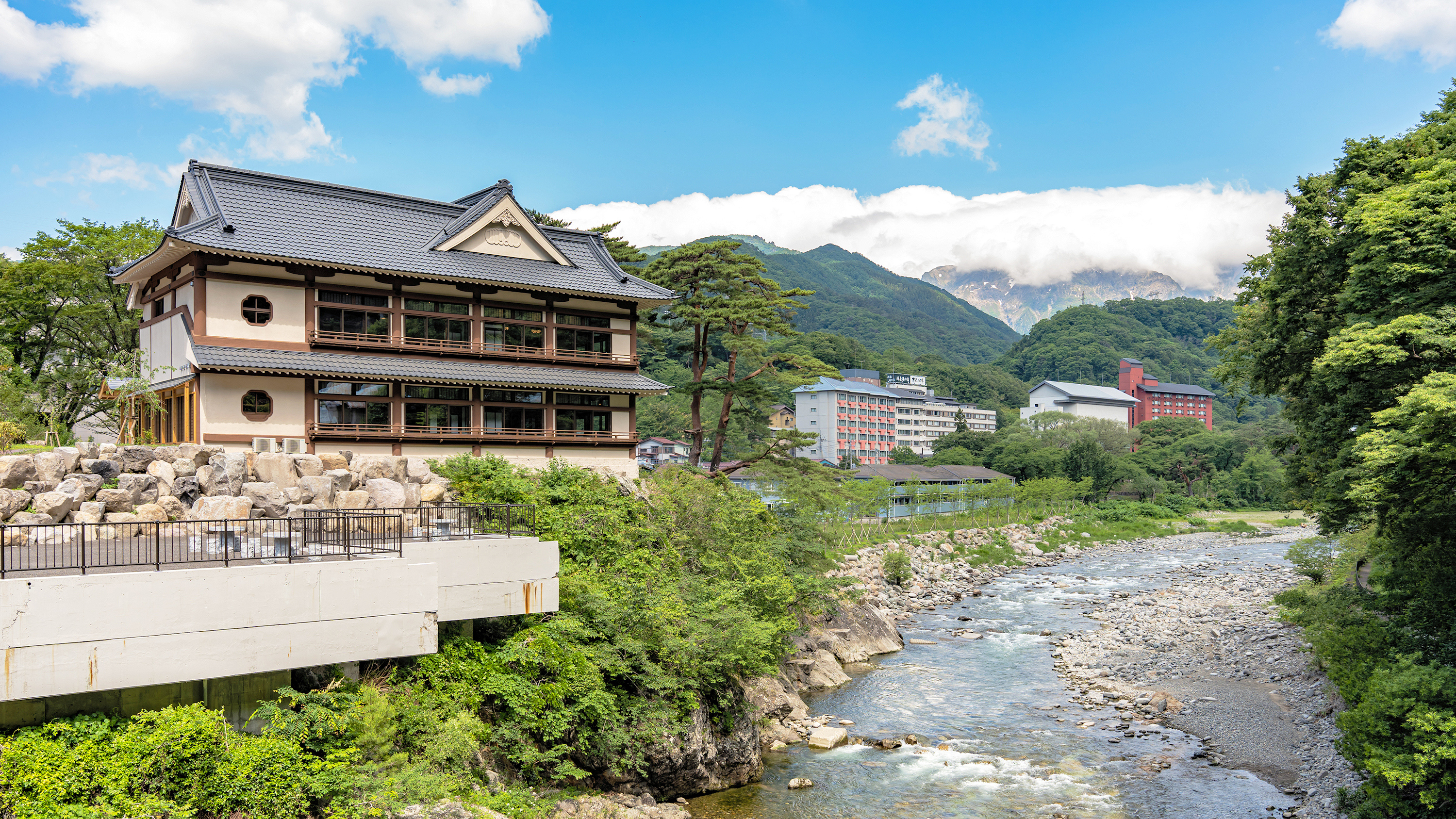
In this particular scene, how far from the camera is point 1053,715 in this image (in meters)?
27.4

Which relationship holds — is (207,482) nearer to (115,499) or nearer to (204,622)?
(115,499)

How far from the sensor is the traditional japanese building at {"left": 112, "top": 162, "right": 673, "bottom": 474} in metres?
24.4

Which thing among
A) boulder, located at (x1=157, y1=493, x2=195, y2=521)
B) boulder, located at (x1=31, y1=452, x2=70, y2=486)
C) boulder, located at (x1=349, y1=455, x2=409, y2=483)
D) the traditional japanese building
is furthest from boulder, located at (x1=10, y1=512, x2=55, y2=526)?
boulder, located at (x1=349, y1=455, x2=409, y2=483)

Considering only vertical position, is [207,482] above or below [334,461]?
below

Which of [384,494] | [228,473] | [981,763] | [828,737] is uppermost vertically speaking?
[228,473]

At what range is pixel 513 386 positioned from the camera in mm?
28203

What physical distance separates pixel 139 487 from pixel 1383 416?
88.0 feet

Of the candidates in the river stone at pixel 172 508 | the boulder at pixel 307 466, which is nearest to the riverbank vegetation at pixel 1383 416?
the boulder at pixel 307 466

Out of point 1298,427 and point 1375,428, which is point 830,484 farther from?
point 1375,428

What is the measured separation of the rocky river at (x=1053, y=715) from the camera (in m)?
20.7

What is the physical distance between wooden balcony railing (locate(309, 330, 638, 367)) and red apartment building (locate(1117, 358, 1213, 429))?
148411mm

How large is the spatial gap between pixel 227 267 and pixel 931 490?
62680 mm

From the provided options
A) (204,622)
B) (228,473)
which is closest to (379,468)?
(228,473)

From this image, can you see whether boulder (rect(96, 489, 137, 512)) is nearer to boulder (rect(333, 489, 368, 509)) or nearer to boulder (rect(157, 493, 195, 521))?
boulder (rect(157, 493, 195, 521))
